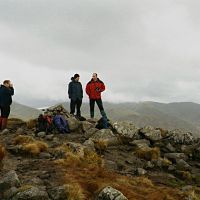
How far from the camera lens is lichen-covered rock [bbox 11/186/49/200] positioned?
11906 mm

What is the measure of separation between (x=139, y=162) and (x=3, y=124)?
10889 millimetres

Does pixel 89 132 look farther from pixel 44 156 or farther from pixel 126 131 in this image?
pixel 44 156

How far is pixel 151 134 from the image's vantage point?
92.0ft

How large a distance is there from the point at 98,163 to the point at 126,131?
8.96m

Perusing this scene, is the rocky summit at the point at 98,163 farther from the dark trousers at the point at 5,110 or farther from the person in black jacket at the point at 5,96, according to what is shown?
the person in black jacket at the point at 5,96

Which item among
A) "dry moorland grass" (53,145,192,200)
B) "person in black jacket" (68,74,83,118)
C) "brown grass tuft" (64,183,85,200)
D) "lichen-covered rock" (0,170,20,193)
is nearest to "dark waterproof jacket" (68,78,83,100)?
"person in black jacket" (68,74,83,118)

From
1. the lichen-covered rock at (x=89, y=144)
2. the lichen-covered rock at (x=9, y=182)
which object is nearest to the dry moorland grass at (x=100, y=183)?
the lichen-covered rock at (x=9, y=182)

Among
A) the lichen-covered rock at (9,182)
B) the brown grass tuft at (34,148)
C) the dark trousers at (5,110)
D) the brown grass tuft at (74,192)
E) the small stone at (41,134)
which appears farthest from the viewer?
the dark trousers at (5,110)

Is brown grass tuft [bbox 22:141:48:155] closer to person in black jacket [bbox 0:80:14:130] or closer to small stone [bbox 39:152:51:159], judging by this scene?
small stone [bbox 39:152:51:159]

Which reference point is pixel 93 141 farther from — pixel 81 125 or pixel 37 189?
pixel 37 189

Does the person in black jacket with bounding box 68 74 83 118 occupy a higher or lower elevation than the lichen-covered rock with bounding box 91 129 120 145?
higher

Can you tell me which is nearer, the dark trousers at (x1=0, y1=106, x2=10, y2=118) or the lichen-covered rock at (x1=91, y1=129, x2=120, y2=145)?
the lichen-covered rock at (x1=91, y1=129, x2=120, y2=145)

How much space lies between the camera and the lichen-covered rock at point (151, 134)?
27.8 meters

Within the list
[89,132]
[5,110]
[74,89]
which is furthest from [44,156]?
[74,89]
